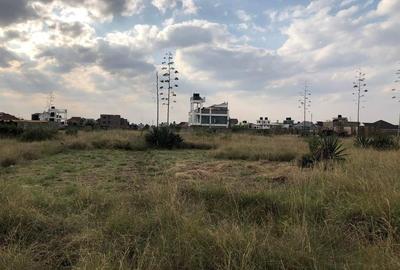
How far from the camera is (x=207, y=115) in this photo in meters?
122

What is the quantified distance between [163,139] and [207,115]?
91996 mm

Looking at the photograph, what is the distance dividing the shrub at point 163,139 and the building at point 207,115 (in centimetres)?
8448

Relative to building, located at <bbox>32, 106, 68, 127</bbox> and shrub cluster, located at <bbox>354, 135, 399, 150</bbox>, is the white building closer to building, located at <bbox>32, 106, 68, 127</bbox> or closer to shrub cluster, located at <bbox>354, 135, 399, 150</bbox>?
building, located at <bbox>32, 106, 68, 127</bbox>

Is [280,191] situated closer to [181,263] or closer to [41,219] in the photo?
[181,263]

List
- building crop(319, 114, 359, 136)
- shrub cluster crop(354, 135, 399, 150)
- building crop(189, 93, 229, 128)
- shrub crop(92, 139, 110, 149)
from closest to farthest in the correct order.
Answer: shrub cluster crop(354, 135, 399, 150)
shrub crop(92, 139, 110, 149)
building crop(319, 114, 359, 136)
building crop(189, 93, 229, 128)

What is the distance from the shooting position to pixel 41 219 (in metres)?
5.62

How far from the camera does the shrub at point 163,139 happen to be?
2998cm

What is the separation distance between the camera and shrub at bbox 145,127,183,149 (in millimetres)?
29984

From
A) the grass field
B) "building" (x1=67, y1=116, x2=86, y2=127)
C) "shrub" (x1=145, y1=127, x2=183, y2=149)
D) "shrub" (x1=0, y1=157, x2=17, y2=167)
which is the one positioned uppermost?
"building" (x1=67, y1=116, x2=86, y2=127)

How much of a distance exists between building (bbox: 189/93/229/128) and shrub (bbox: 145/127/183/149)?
277ft

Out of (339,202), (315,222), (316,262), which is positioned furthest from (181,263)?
(339,202)

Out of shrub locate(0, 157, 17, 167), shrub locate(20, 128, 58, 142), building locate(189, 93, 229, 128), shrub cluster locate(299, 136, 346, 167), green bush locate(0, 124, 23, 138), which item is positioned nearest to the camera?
shrub cluster locate(299, 136, 346, 167)

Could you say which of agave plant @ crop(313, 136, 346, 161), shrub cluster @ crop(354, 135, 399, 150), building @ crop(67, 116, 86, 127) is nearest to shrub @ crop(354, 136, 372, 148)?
shrub cluster @ crop(354, 135, 399, 150)

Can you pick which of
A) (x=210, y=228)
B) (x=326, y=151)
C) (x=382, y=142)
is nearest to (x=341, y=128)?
(x=382, y=142)
